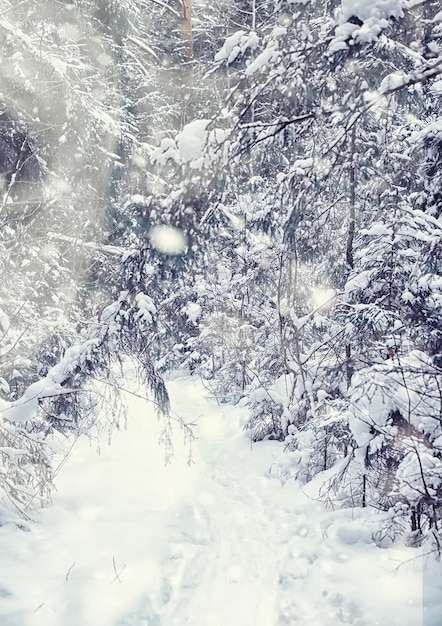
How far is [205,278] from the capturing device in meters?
7.13

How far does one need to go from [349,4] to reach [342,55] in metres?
0.37

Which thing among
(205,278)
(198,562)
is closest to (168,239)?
(205,278)

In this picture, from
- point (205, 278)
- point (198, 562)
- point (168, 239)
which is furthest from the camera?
point (205, 278)

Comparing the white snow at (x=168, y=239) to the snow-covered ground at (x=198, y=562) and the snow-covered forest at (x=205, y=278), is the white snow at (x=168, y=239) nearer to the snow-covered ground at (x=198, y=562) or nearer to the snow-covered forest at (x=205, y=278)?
the snow-covered forest at (x=205, y=278)

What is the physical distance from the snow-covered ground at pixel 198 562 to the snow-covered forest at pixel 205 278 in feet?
0.10

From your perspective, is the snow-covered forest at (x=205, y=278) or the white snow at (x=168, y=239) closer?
the snow-covered forest at (x=205, y=278)

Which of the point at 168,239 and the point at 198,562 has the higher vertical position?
the point at 168,239

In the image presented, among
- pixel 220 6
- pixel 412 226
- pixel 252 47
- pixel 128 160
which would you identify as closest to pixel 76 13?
pixel 128 160

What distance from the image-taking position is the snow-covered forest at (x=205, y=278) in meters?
4.13

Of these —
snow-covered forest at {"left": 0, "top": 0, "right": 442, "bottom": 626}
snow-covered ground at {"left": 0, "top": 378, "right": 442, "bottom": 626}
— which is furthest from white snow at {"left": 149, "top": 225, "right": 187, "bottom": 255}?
snow-covered ground at {"left": 0, "top": 378, "right": 442, "bottom": 626}

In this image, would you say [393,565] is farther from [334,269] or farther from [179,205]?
[334,269]

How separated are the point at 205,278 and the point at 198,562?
12.9ft

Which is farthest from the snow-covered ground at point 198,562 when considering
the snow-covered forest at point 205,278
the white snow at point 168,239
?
the white snow at point 168,239

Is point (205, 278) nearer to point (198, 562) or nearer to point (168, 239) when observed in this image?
point (168, 239)
